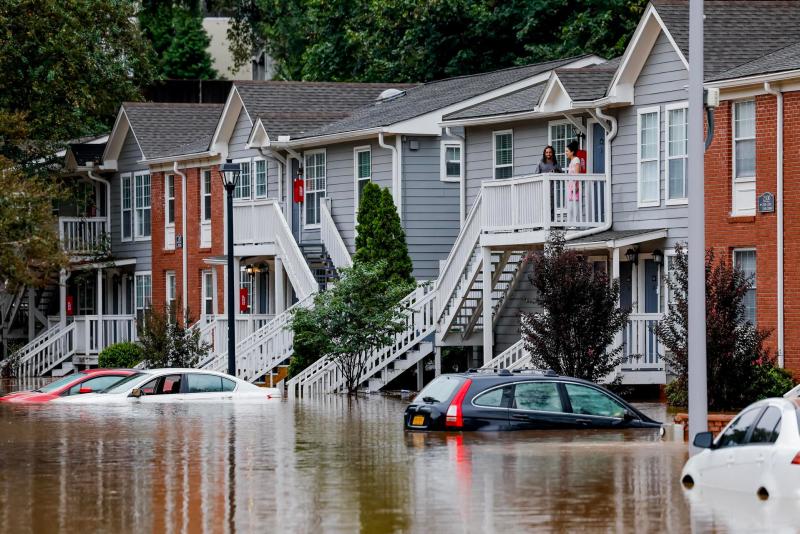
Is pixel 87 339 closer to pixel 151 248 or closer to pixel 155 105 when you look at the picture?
pixel 151 248

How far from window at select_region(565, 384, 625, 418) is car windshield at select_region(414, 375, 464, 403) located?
5.44ft

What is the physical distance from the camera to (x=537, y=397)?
25.8 meters

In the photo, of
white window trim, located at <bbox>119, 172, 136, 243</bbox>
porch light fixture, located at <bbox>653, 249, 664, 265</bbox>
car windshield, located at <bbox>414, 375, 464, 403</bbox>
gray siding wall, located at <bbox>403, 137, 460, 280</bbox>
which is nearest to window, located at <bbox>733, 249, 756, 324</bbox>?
porch light fixture, located at <bbox>653, 249, 664, 265</bbox>

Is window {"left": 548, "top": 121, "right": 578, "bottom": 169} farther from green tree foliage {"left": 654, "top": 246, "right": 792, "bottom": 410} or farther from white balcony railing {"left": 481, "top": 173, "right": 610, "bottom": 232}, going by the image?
green tree foliage {"left": 654, "top": 246, "right": 792, "bottom": 410}

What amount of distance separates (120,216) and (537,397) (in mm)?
33865

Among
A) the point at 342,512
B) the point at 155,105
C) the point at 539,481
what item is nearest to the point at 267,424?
the point at 539,481

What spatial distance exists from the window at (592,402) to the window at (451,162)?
1855cm

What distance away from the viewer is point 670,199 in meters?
35.4

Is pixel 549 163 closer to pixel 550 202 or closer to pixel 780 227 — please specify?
pixel 550 202

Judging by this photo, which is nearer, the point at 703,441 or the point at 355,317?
the point at 703,441

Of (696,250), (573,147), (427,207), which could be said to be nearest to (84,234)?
(427,207)

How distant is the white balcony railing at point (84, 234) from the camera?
56281mm

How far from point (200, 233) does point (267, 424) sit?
23.9 metres

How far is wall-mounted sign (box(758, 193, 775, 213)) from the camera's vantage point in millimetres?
32750
